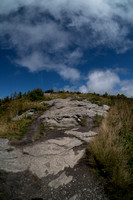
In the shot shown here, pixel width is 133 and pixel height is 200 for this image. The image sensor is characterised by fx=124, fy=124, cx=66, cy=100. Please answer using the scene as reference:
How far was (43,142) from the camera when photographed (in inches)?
244

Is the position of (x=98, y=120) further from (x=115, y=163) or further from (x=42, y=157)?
(x=42, y=157)

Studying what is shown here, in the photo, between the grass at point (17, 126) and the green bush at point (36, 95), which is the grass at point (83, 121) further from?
the green bush at point (36, 95)

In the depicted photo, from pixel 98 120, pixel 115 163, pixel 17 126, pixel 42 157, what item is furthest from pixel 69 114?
pixel 115 163

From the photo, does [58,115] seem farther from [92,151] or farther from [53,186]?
[53,186]

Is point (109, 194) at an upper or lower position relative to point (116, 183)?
lower

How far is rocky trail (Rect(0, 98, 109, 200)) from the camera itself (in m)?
3.48

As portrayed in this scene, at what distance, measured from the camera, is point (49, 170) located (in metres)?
4.29

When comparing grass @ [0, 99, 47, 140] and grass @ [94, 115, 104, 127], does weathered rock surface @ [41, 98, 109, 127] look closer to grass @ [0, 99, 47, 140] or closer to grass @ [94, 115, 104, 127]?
grass @ [94, 115, 104, 127]

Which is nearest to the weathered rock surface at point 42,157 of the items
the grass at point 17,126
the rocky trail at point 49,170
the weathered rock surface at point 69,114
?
the rocky trail at point 49,170

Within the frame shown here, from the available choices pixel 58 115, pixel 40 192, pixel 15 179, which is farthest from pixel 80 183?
pixel 58 115

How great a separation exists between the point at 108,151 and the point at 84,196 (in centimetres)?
155

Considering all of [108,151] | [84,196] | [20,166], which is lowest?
[84,196]

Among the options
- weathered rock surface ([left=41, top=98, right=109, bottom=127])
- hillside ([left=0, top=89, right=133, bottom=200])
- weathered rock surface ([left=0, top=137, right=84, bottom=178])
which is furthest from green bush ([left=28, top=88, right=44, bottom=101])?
weathered rock surface ([left=0, top=137, right=84, bottom=178])

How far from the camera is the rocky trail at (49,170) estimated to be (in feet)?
11.4
